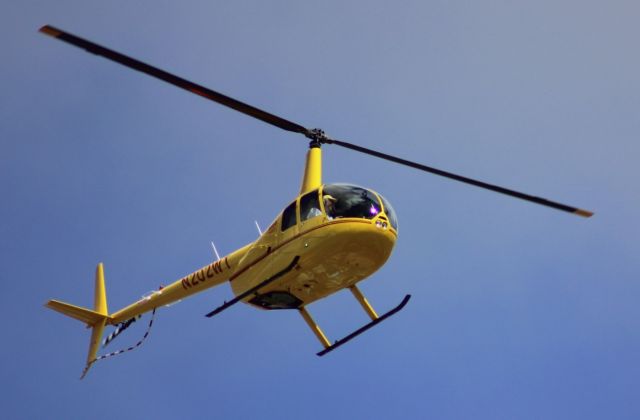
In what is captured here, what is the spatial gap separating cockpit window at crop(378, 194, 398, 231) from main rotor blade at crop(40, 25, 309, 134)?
11.6 ft

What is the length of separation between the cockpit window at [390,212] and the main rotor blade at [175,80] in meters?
3.53

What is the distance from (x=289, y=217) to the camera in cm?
2320

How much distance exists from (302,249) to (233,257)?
3899 mm

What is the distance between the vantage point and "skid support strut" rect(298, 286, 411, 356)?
23.5 meters

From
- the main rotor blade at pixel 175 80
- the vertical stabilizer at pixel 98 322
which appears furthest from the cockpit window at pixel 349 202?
the vertical stabilizer at pixel 98 322

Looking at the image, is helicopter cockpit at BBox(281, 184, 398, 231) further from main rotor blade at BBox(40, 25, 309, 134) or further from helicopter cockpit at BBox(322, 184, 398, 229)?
main rotor blade at BBox(40, 25, 309, 134)

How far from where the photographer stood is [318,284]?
2355 centimetres

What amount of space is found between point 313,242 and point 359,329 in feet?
10.7

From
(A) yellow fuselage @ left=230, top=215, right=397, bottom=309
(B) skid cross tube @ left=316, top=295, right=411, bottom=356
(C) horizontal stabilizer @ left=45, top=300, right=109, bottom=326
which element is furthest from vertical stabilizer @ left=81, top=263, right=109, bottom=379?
(B) skid cross tube @ left=316, top=295, right=411, bottom=356

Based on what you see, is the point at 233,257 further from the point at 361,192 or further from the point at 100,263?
the point at 100,263

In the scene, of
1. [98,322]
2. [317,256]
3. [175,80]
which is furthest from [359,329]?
[98,322]

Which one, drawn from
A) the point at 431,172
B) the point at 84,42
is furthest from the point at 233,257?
the point at 84,42

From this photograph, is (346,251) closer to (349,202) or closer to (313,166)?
(349,202)

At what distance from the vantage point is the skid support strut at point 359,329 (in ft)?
77.0
